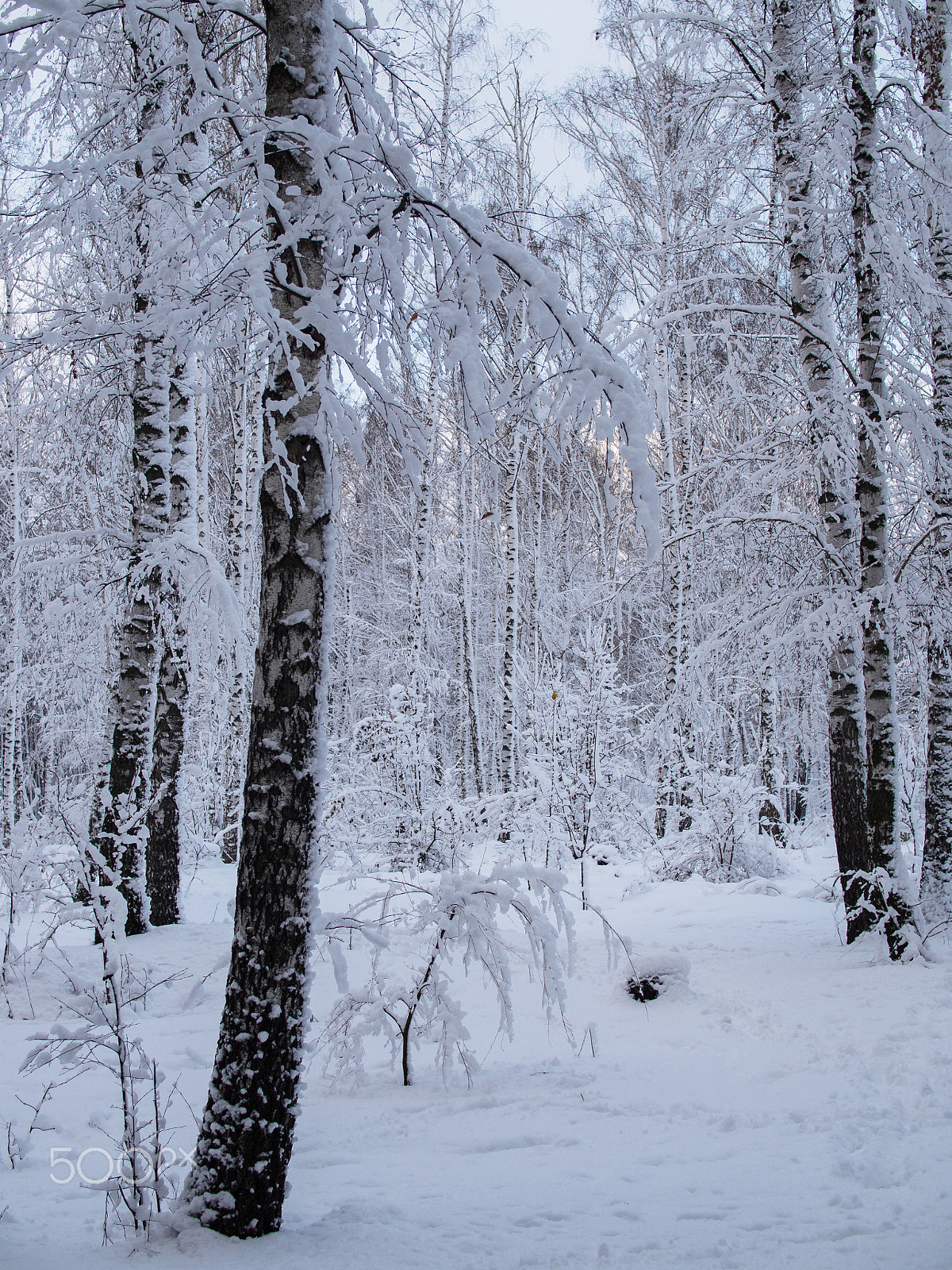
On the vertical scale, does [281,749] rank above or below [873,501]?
below

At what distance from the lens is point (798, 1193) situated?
2750mm

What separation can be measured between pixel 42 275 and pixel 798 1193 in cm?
925

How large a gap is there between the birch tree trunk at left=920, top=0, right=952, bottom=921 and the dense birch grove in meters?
0.03

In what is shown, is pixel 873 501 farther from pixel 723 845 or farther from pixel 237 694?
pixel 237 694

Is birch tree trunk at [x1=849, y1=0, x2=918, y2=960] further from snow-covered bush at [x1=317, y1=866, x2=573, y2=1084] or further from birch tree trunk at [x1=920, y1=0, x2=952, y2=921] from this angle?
snow-covered bush at [x1=317, y1=866, x2=573, y2=1084]

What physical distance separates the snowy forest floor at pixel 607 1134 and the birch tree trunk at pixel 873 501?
0.89 metres

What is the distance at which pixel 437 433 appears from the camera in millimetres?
12695

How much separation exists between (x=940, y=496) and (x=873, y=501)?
491 mm

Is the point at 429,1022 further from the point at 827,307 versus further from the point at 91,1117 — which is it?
the point at 827,307

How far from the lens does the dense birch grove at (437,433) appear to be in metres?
2.51

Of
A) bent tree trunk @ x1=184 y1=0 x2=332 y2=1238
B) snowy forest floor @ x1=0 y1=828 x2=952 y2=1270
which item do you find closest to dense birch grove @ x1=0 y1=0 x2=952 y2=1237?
bent tree trunk @ x1=184 y1=0 x2=332 y2=1238

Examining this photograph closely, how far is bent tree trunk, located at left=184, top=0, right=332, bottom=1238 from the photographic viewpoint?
238 cm

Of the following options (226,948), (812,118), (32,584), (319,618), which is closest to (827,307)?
(812,118)

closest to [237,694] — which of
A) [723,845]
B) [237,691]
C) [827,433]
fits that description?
[237,691]
